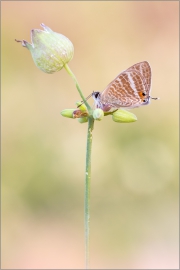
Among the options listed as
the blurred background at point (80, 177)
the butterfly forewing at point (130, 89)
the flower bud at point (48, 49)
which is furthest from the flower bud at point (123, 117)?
the blurred background at point (80, 177)

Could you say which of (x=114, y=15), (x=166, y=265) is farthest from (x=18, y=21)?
(x=166, y=265)

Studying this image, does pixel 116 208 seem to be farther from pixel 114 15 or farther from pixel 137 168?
pixel 114 15

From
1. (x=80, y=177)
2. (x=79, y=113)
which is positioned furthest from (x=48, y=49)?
(x=80, y=177)

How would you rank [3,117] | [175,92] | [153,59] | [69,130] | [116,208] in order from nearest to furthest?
[116,208] < [69,130] < [3,117] < [175,92] < [153,59]

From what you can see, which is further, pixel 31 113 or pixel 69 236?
pixel 31 113

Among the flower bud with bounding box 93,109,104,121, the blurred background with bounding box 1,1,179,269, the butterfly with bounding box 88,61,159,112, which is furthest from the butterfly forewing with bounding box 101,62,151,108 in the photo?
the blurred background with bounding box 1,1,179,269

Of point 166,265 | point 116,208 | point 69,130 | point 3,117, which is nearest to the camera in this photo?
point 166,265

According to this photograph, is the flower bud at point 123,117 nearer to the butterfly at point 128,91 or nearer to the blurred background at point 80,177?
the butterfly at point 128,91
